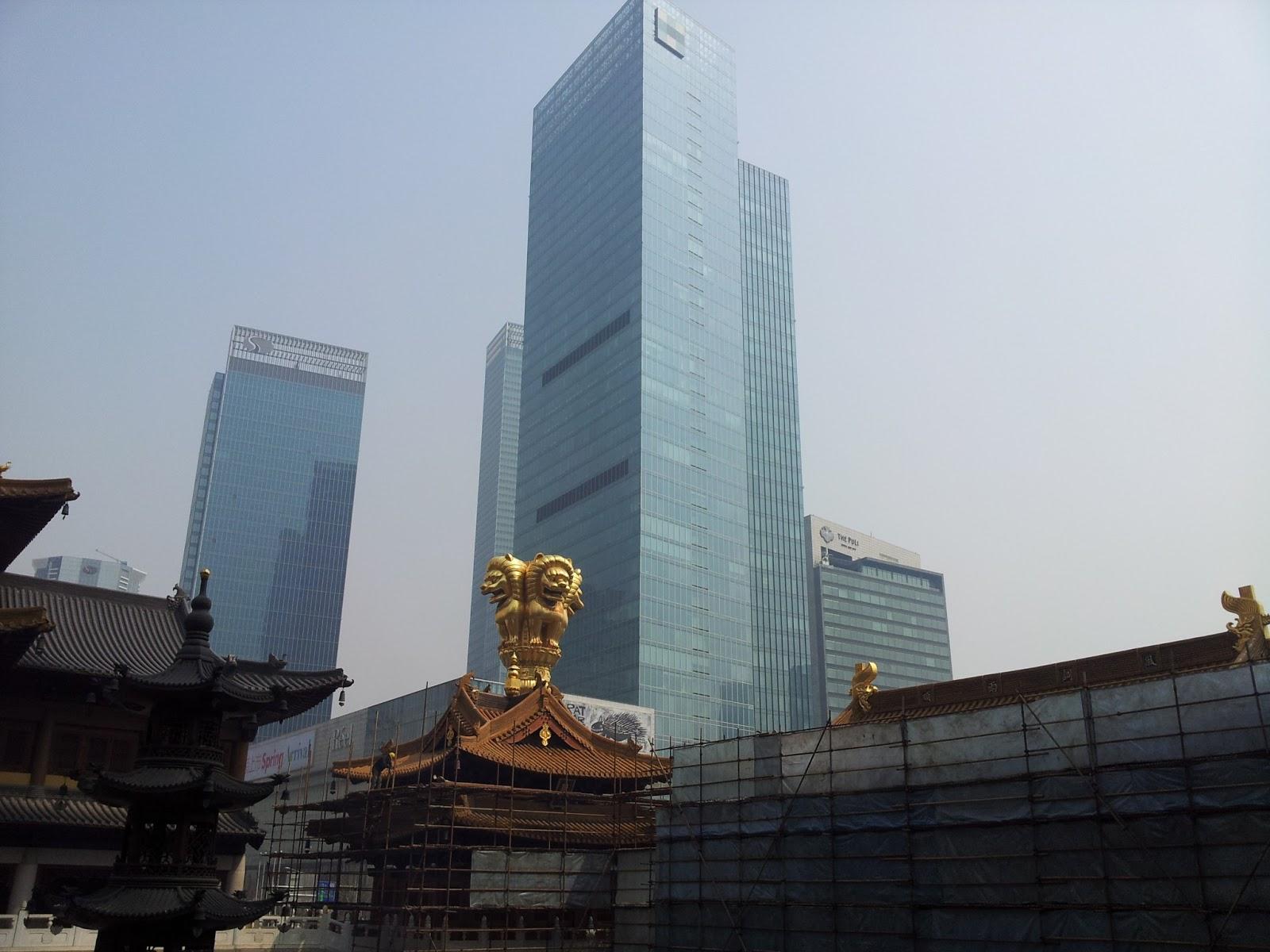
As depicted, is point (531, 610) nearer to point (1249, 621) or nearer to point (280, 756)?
point (1249, 621)

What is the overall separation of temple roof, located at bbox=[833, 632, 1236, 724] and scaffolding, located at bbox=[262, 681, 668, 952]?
8.71 meters

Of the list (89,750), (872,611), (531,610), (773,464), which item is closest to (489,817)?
(531,610)

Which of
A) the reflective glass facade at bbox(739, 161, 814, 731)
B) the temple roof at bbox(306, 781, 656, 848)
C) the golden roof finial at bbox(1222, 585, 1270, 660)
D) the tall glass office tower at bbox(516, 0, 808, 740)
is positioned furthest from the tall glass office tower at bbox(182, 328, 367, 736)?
the golden roof finial at bbox(1222, 585, 1270, 660)

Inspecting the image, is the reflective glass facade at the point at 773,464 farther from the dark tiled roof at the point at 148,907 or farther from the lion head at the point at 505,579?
the dark tiled roof at the point at 148,907

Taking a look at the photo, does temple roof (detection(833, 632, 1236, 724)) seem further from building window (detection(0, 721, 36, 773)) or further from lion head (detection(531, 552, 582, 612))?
building window (detection(0, 721, 36, 773))

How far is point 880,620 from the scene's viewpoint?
174 meters

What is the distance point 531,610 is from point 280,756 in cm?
5745

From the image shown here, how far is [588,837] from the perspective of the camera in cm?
3650

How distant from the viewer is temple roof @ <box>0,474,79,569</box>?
1220 inches

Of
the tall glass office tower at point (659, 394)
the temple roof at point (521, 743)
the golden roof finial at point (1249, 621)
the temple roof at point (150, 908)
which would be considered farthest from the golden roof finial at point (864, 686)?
the tall glass office tower at point (659, 394)

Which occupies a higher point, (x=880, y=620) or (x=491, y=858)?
(x=880, y=620)

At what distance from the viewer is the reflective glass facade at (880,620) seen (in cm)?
16662

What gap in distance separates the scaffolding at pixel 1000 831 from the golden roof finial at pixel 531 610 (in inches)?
535

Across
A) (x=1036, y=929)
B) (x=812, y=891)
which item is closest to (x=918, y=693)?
(x=812, y=891)
